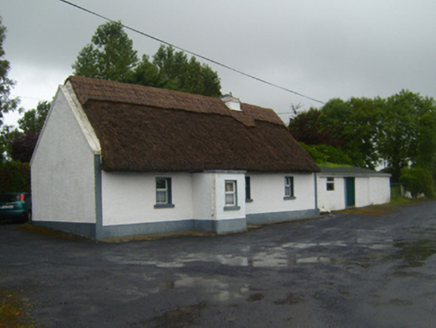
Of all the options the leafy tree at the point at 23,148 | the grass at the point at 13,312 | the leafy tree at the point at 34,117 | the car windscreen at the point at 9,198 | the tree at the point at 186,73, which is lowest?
the grass at the point at 13,312

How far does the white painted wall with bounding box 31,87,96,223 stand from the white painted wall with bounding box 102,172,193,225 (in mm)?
636

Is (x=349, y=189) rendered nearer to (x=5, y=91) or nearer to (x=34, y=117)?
(x=5, y=91)

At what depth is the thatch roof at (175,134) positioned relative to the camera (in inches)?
645

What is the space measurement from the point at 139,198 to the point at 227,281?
8734 millimetres

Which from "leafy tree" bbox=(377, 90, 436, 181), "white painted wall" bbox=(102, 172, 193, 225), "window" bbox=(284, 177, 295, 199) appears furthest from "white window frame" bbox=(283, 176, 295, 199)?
"leafy tree" bbox=(377, 90, 436, 181)

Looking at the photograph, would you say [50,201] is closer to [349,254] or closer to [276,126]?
[349,254]

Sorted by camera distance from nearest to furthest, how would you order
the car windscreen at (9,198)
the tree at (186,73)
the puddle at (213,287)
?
the puddle at (213,287), the car windscreen at (9,198), the tree at (186,73)

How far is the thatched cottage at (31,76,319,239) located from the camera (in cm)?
1576

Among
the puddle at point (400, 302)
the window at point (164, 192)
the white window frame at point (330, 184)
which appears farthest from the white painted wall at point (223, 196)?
the white window frame at point (330, 184)

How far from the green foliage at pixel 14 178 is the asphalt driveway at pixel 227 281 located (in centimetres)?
1099

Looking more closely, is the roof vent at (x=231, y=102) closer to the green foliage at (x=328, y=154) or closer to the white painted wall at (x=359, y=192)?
the white painted wall at (x=359, y=192)

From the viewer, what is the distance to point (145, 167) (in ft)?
52.5

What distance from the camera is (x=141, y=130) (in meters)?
17.7

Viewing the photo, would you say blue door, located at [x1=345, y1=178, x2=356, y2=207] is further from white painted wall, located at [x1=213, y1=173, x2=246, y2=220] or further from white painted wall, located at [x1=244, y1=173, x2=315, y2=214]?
white painted wall, located at [x1=213, y1=173, x2=246, y2=220]
